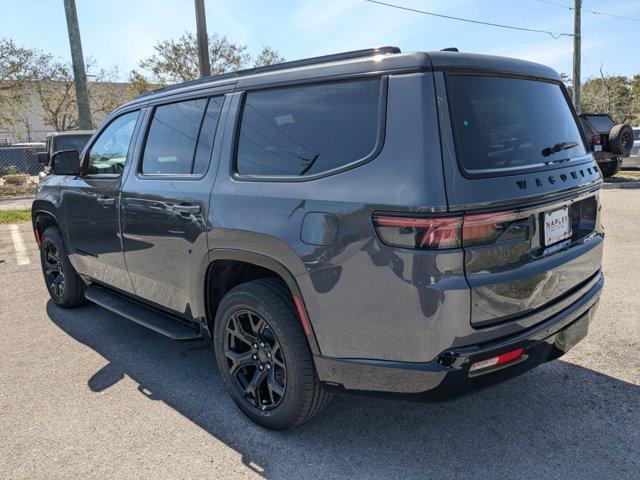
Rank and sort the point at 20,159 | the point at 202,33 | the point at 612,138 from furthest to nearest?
the point at 20,159 → the point at 202,33 → the point at 612,138

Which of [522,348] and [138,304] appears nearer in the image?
[522,348]

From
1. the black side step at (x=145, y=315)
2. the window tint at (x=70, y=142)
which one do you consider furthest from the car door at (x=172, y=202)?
the window tint at (x=70, y=142)

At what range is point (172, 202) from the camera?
10.3 ft

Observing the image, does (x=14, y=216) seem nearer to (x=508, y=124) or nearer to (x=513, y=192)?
(x=508, y=124)

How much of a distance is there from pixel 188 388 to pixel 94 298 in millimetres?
1374

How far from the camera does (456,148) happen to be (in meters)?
2.10

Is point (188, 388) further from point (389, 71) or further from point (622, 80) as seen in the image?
point (622, 80)

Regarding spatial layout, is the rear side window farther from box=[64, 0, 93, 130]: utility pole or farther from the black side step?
box=[64, 0, 93, 130]: utility pole

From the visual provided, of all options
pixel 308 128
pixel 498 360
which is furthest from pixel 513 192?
pixel 308 128

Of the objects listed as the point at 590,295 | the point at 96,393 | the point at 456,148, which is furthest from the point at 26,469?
the point at 590,295

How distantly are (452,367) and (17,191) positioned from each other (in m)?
17.8

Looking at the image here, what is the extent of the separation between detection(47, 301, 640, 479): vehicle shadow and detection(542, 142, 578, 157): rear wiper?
4.24 ft

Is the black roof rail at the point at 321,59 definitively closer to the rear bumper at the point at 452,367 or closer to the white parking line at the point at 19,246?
the rear bumper at the point at 452,367

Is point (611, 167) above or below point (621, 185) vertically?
above
